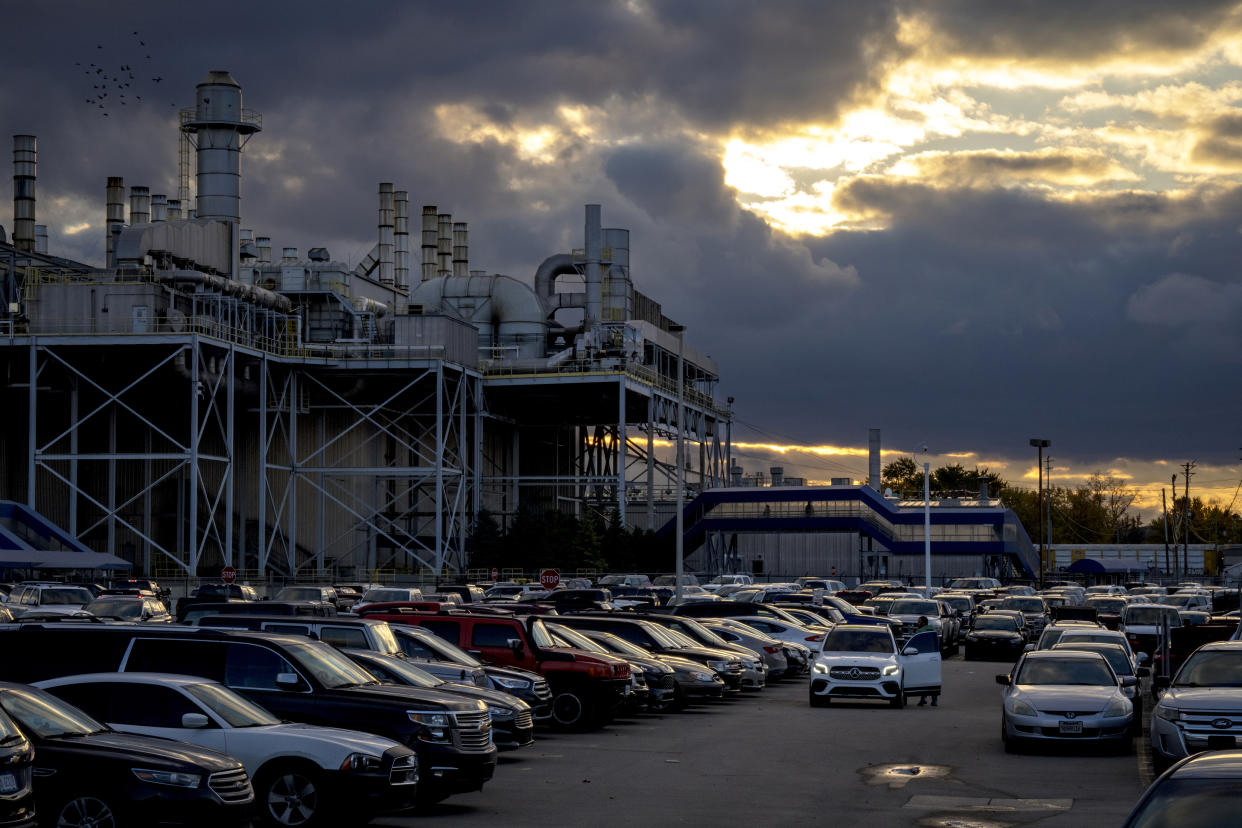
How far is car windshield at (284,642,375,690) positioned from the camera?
16.4 meters

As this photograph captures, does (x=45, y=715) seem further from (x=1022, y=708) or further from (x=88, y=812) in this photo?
(x=1022, y=708)

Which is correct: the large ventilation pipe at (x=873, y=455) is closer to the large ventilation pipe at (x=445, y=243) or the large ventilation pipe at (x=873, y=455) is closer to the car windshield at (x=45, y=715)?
the large ventilation pipe at (x=445, y=243)

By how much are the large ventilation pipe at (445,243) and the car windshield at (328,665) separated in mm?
94607

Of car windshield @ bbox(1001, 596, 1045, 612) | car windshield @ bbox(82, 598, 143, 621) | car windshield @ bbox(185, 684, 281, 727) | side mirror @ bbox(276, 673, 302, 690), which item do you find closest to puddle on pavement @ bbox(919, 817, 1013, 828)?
side mirror @ bbox(276, 673, 302, 690)

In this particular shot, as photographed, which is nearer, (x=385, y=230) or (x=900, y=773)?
(x=900, y=773)

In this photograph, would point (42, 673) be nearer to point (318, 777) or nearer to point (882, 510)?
point (318, 777)

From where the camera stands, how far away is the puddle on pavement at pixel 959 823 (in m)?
16.0

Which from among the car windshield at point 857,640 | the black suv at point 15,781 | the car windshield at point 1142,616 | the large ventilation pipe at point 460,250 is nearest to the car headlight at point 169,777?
the black suv at point 15,781

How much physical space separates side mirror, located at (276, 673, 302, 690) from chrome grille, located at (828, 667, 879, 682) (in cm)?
1572

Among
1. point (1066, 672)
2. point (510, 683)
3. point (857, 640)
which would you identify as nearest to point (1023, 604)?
point (857, 640)

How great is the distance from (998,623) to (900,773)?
2611 cm

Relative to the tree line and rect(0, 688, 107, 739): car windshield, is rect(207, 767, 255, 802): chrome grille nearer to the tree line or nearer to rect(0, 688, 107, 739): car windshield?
rect(0, 688, 107, 739): car windshield

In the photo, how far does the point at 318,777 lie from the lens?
1423 centimetres

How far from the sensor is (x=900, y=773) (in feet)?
66.1
